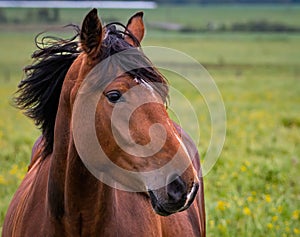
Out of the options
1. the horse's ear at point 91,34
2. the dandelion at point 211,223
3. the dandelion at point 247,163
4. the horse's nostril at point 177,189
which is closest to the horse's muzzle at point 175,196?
the horse's nostril at point 177,189

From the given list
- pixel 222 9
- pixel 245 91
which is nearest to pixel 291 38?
pixel 222 9

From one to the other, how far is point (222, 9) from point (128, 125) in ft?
207

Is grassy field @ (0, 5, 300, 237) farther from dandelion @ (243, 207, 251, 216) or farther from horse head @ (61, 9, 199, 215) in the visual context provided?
horse head @ (61, 9, 199, 215)

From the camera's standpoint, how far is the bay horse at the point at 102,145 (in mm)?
2541

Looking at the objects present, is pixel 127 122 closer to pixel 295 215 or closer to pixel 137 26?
pixel 137 26

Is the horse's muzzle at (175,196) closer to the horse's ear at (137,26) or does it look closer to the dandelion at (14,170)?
the horse's ear at (137,26)

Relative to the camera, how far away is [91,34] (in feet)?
8.82

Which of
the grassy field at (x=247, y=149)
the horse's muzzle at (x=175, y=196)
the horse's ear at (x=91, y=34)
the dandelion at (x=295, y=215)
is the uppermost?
the horse's ear at (x=91, y=34)

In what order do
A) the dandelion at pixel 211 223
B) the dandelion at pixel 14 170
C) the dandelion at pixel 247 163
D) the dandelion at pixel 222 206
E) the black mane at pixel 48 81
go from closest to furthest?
the black mane at pixel 48 81
the dandelion at pixel 211 223
the dandelion at pixel 222 206
the dandelion at pixel 14 170
the dandelion at pixel 247 163

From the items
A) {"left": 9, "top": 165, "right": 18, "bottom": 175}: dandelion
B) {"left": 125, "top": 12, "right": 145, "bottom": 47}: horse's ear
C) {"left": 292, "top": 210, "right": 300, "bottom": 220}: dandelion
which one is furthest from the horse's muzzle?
{"left": 9, "top": 165, "right": 18, "bottom": 175}: dandelion

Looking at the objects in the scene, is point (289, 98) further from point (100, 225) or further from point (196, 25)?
point (196, 25)

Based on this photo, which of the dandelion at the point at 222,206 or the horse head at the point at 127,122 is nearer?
the horse head at the point at 127,122

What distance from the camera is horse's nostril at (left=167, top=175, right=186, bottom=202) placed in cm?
246

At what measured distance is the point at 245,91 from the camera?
20750 mm
